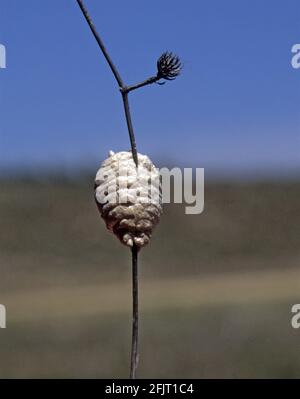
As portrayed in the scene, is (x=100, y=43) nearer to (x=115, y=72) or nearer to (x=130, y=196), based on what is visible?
(x=115, y=72)

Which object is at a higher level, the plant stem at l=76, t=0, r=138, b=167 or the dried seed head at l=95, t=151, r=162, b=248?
the plant stem at l=76, t=0, r=138, b=167

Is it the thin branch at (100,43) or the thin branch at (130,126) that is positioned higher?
the thin branch at (100,43)

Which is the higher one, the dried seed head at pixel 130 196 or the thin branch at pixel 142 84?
the thin branch at pixel 142 84

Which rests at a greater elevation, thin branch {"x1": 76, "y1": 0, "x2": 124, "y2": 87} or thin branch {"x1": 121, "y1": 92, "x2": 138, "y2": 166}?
thin branch {"x1": 76, "y1": 0, "x2": 124, "y2": 87}

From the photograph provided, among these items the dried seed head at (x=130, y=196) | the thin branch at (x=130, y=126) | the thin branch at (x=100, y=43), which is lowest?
the dried seed head at (x=130, y=196)

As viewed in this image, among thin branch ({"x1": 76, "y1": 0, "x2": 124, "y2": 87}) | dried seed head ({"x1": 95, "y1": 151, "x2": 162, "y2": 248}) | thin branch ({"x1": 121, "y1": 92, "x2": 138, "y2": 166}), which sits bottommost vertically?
dried seed head ({"x1": 95, "y1": 151, "x2": 162, "y2": 248})

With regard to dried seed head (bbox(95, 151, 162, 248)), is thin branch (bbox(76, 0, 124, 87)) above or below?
above

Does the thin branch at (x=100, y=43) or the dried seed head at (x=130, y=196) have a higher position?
the thin branch at (x=100, y=43)

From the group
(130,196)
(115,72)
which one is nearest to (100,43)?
(115,72)
